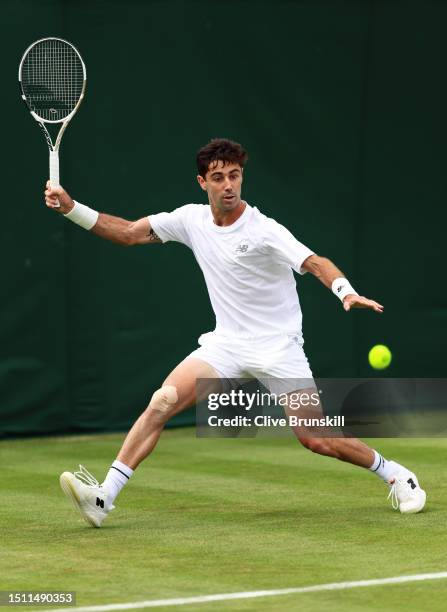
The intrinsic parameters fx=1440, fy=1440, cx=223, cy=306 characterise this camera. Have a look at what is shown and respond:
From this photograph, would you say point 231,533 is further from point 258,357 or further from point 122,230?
point 122,230

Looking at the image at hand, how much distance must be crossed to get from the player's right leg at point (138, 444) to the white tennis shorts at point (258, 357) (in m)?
0.13

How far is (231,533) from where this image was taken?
552 cm

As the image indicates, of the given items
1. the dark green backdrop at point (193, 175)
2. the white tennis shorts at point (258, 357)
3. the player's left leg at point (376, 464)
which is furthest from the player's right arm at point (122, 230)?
the dark green backdrop at point (193, 175)

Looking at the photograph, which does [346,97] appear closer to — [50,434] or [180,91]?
[180,91]

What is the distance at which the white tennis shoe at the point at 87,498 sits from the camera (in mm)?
5559

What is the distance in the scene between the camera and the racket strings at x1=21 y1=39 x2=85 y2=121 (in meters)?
6.79

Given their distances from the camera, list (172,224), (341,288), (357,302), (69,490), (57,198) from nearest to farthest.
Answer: (357,302), (341,288), (69,490), (57,198), (172,224)

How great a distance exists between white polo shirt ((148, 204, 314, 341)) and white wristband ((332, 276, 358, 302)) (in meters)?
0.39

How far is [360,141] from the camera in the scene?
10.2 metres

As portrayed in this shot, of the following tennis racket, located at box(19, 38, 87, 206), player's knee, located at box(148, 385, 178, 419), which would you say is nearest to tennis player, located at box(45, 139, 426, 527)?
player's knee, located at box(148, 385, 178, 419)

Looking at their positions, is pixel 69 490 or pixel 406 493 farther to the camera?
pixel 406 493

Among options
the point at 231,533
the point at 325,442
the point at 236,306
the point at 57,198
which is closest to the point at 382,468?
the point at 325,442

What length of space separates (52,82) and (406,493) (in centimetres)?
271

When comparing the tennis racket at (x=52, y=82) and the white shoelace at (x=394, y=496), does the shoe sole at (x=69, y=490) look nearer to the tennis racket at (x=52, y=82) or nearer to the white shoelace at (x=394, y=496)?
the white shoelace at (x=394, y=496)
